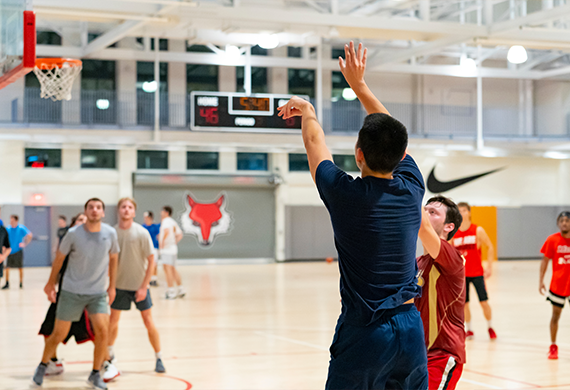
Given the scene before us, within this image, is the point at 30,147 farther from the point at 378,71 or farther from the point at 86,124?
the point at 378,71

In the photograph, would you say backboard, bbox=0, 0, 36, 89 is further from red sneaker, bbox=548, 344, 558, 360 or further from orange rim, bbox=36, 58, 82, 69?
red sneaker, bbox=548, 344, 558, 360

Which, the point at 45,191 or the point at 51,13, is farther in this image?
the point at 45,191

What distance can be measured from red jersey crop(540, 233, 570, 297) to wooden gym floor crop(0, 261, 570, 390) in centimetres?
80

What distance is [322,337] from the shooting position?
31.1 ft

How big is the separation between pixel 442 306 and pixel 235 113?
15926 mm

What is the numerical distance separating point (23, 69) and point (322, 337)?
5662 mm

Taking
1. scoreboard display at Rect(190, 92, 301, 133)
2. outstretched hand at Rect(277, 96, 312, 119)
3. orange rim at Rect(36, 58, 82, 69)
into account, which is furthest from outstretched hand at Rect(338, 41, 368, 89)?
scoreboard display at Rect(190, 92, 301, 133)

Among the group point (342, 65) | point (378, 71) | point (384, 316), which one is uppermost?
point (378, 71)

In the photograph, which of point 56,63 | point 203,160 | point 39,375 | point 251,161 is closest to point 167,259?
point 56,63

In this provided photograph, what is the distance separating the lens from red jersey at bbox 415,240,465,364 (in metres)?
3.70

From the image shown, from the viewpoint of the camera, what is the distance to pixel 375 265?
8.38 ft

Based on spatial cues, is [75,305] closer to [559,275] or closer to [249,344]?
[249,344]

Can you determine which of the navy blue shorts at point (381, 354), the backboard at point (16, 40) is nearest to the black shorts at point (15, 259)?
the backboard at point (16, 40)

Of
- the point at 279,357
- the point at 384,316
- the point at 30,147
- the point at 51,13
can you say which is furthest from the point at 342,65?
the point at 30,147
